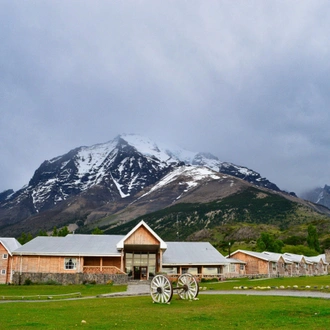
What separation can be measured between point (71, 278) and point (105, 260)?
7878 mm

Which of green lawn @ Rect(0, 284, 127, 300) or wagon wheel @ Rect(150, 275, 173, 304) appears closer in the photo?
wagon wheel @ Rect(150, 275, 173, 304)

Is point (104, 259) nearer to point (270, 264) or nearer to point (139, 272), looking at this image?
point (139, 272)

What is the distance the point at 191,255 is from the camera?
62.0 metres

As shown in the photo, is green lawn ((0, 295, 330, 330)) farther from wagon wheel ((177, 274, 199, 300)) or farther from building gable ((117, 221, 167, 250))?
building gable ((117, 221, 167, 250))

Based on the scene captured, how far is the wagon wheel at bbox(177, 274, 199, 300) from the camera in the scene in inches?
1016

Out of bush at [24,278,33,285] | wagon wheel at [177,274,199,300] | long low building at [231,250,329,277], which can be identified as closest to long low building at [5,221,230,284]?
bush at [24,278,33,285]

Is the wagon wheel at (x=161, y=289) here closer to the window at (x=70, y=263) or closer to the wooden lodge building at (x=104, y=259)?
the wooden lodge building at (x=104, y=259)

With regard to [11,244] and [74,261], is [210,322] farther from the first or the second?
[11,244]

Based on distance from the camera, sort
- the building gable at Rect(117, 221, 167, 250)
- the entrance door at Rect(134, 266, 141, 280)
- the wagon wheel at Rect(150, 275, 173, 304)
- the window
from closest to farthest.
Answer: the wagon wheel at Rect(150, 275, 173, 304)
the window
the building gable at Rect(117, 221, 167, 250)
the entrance door at Rect(134, 266, 141, 280)

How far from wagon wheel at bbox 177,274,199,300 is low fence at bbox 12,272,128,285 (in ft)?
80.7

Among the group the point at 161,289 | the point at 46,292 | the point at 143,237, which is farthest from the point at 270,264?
the point at 161,289

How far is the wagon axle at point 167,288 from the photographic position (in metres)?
23.8

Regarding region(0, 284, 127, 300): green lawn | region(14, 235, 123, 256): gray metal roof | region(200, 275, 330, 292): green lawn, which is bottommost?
region(200, 275, 330, 292): green lawn

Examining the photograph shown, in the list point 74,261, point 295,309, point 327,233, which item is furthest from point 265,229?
point 295,309
